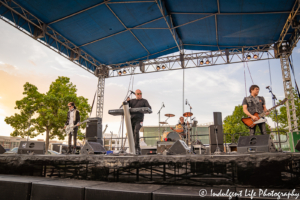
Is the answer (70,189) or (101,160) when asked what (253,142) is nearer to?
(101,160)

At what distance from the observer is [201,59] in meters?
11.2

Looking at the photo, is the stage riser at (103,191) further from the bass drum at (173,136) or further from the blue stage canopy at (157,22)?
the blue stage canopy at (157,22)

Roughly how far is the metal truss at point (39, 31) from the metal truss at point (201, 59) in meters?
2.30

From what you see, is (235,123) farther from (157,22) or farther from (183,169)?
(183,169)

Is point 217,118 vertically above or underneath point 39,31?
underneath

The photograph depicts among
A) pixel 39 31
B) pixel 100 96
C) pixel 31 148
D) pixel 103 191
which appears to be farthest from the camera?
pixel 100 96

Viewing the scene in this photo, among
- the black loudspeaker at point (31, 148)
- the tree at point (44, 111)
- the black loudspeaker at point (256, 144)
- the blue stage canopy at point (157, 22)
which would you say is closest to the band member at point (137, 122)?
the black loudspeaker at point (256, 144)

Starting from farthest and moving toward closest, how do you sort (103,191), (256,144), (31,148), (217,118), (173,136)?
(173,136) < (217,118) < (31,148) < (256,144) < (103,191)

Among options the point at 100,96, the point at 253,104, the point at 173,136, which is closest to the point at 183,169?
the point at 253,104

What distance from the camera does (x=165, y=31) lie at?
974cm

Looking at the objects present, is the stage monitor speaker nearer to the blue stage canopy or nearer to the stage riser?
the stage riser

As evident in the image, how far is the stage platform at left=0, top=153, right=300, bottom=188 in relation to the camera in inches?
67.5

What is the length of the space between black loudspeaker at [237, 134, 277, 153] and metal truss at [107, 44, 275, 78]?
849cm

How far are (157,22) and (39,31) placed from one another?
17.0ft
